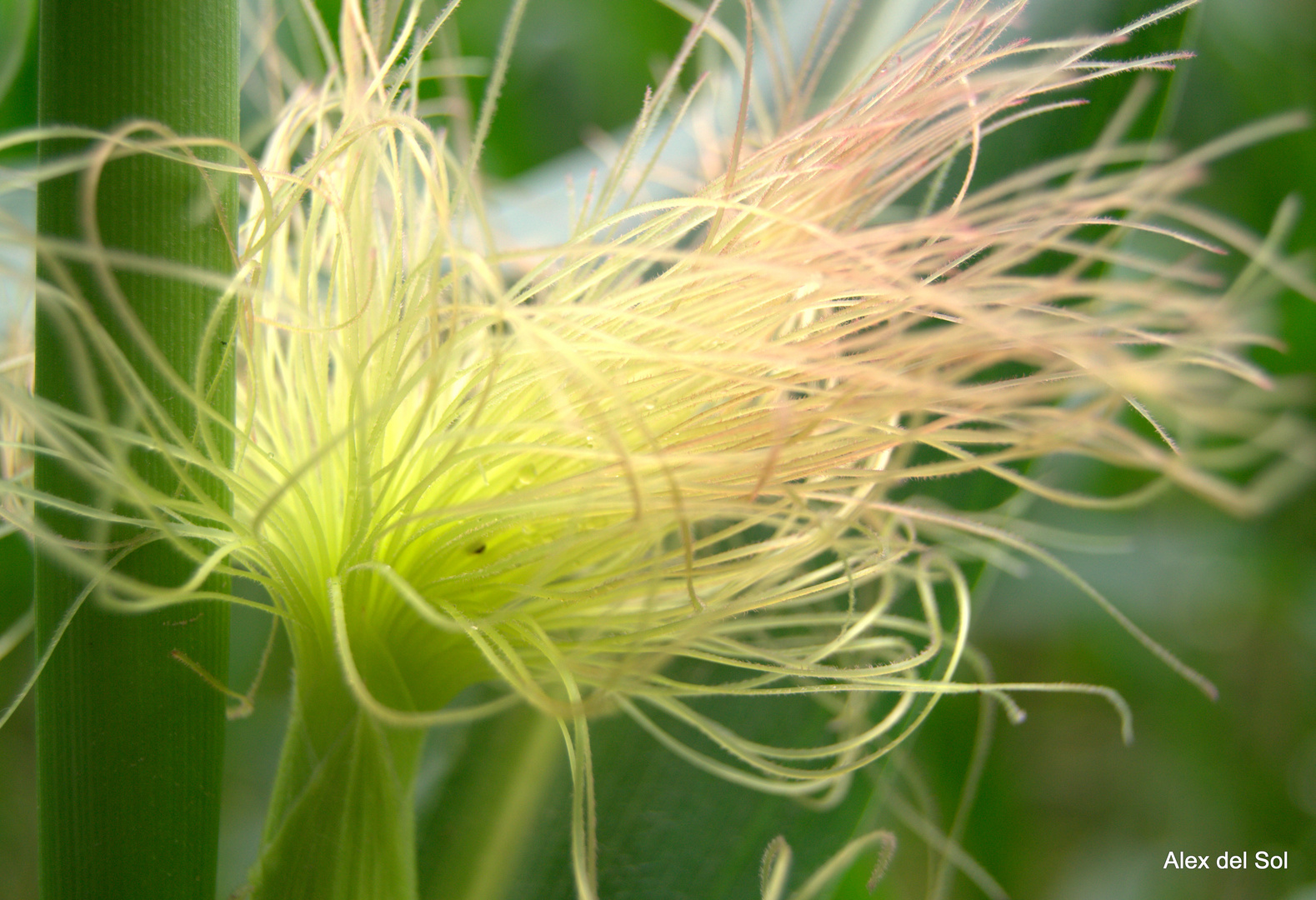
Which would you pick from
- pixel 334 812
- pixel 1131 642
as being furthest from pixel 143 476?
pixel 1131 642

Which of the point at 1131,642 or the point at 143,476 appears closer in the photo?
the point at 143,476

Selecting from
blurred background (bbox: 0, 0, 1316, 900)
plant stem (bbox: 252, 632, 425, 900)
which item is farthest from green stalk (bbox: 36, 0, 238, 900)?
blurred background (bbox: 0, 0, 1316, 900)

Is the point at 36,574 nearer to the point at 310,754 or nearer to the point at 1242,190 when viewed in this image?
the point at 310,754

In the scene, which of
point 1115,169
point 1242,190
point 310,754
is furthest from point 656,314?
point 1242,190

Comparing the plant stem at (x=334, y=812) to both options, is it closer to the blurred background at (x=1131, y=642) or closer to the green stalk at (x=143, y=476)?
the green stalk at (x=143, y=476)

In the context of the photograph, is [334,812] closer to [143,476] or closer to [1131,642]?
[143,476]

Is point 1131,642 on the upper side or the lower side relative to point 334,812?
lower
